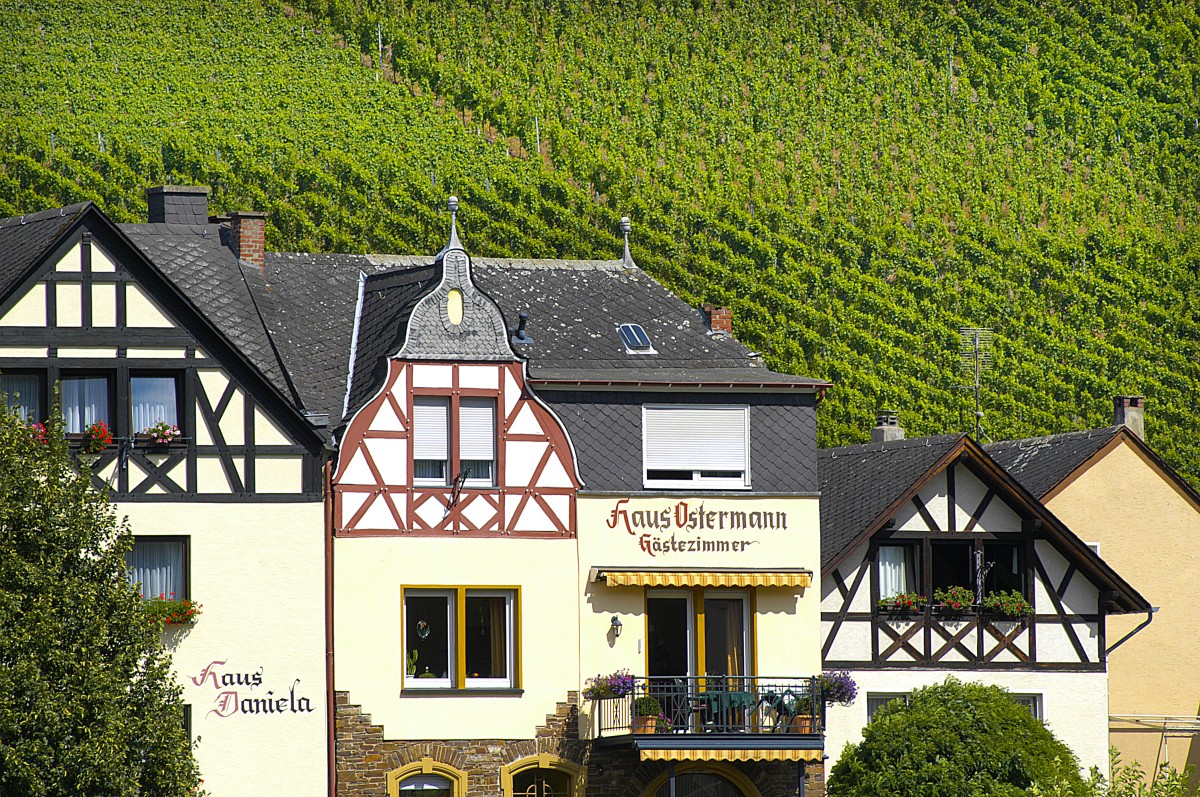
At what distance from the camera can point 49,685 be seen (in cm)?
2155

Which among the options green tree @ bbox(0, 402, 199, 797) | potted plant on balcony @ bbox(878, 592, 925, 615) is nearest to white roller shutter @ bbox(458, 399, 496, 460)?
Answer: green tree @ bbox(0, 402, 199, 797)

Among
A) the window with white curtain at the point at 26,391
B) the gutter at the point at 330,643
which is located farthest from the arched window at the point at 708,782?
the window with white curtain at the point at 26,391

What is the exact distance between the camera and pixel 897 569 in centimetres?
3002

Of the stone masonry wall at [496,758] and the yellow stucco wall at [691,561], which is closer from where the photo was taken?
the stone masonry wall at [496,758]

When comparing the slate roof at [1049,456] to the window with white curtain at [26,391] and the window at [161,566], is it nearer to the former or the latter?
the window at [161,566]

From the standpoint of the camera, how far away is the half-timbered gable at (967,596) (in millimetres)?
29312

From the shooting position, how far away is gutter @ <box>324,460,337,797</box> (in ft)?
85.5

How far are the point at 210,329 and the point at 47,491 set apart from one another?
14.9 ft

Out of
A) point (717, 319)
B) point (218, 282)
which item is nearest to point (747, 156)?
point (717, 319)

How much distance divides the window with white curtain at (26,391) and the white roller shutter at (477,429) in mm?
5613

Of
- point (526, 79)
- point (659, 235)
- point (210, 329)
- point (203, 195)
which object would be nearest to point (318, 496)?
point (210, 329)

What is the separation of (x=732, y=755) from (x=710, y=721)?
592mm

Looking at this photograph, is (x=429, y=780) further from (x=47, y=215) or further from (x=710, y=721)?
(x=47, y=215)

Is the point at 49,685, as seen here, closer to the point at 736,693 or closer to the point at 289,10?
the point at 736,693
